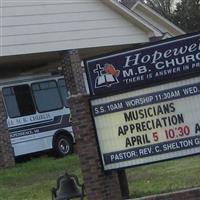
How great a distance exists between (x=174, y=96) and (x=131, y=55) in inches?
34.1

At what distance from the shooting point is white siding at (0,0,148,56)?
19.6 meters

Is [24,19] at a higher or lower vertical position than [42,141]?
higher

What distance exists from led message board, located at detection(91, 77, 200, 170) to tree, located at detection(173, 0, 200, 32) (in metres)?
45.7

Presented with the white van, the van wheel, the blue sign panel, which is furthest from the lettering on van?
the blue sign panel

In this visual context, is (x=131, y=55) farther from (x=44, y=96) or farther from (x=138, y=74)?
(x=44, y=96)

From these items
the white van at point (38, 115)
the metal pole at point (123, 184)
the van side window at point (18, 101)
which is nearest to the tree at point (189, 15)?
the white van at point (38, 115)

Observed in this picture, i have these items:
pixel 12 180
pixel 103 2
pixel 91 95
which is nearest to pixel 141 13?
pixel 103 2

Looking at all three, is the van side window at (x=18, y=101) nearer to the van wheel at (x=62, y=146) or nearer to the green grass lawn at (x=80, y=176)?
the van wheel at (x=62, y=146)

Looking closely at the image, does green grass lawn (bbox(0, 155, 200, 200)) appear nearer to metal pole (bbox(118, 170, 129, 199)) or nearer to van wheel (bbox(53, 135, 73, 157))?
metal pole (bbox(118, 170, 129, 199))

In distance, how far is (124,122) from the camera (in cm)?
996

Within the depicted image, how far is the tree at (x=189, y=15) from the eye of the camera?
5534 cm

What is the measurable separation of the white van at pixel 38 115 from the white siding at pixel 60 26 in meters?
2.23

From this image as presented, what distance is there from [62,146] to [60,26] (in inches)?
164

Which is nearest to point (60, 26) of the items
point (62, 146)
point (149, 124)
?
point (62, 146)
